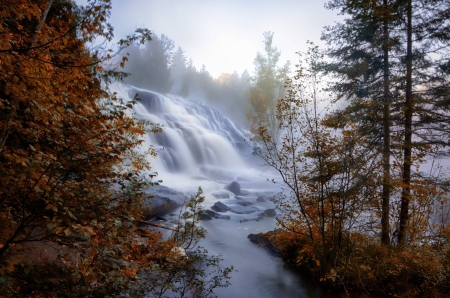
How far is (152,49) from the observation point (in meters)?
42.6

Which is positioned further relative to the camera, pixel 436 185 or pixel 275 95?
pixel 275 95

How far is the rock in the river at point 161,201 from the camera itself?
1094cm

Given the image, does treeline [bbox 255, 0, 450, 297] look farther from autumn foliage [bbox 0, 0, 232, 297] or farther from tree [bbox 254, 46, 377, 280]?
autumn foliage [bbox 0, 0, 232, 297]

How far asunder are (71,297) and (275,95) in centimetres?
2953

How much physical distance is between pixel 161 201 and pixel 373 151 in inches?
353

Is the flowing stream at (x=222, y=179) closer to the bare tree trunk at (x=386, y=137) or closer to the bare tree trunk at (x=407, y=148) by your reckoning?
the bare tree trunk at (x=386, y=137)

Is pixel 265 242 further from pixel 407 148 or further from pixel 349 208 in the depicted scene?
pixel 407 148

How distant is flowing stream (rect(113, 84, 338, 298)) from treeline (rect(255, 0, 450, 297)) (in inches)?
43.5

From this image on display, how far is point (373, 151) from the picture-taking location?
755cm

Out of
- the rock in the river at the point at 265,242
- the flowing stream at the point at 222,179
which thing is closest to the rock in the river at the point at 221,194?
the flowing stream at the point at 222,179

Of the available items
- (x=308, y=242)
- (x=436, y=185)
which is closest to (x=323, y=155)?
(x=308, y=242)

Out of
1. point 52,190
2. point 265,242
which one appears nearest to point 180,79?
point 265,242

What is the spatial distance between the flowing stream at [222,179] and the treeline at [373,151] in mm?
1105

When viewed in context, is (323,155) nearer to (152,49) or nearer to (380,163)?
(380,163)
